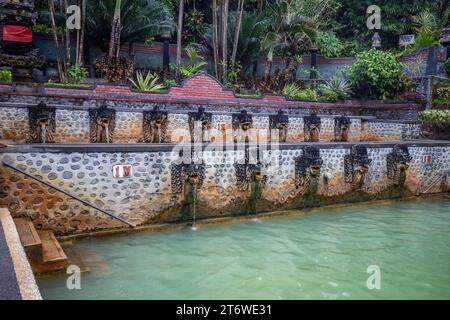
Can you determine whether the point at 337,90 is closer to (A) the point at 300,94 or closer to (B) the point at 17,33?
(A) the point at 300,94

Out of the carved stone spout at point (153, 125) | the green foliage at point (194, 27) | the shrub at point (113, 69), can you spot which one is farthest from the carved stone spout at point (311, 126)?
the green foliage at point (194, 27)

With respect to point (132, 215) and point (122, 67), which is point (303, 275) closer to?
point (132, 215)

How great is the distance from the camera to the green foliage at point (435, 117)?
15.1 meters

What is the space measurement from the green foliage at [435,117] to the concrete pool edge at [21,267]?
606 inches

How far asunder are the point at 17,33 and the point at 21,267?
529 inches

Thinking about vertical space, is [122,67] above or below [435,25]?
below

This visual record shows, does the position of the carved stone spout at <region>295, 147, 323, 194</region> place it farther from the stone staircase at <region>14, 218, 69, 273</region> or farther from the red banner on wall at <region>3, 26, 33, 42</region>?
the red banner on wall at <region>3, 26, 33, 42</region>

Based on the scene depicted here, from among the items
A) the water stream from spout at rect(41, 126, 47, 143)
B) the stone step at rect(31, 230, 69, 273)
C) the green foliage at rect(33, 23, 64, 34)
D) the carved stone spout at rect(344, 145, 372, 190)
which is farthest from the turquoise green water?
the green foliage at rect(33, 23, 64, 34)

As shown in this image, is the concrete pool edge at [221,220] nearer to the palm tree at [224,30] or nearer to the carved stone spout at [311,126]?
the carved stone spout at [311,126]

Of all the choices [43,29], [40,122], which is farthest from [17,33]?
[40,122]

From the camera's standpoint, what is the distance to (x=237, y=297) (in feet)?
17.1

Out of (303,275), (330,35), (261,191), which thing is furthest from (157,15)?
(303,275)

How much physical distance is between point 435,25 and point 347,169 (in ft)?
44.4

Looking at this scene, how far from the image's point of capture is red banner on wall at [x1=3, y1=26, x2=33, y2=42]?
1425cm
